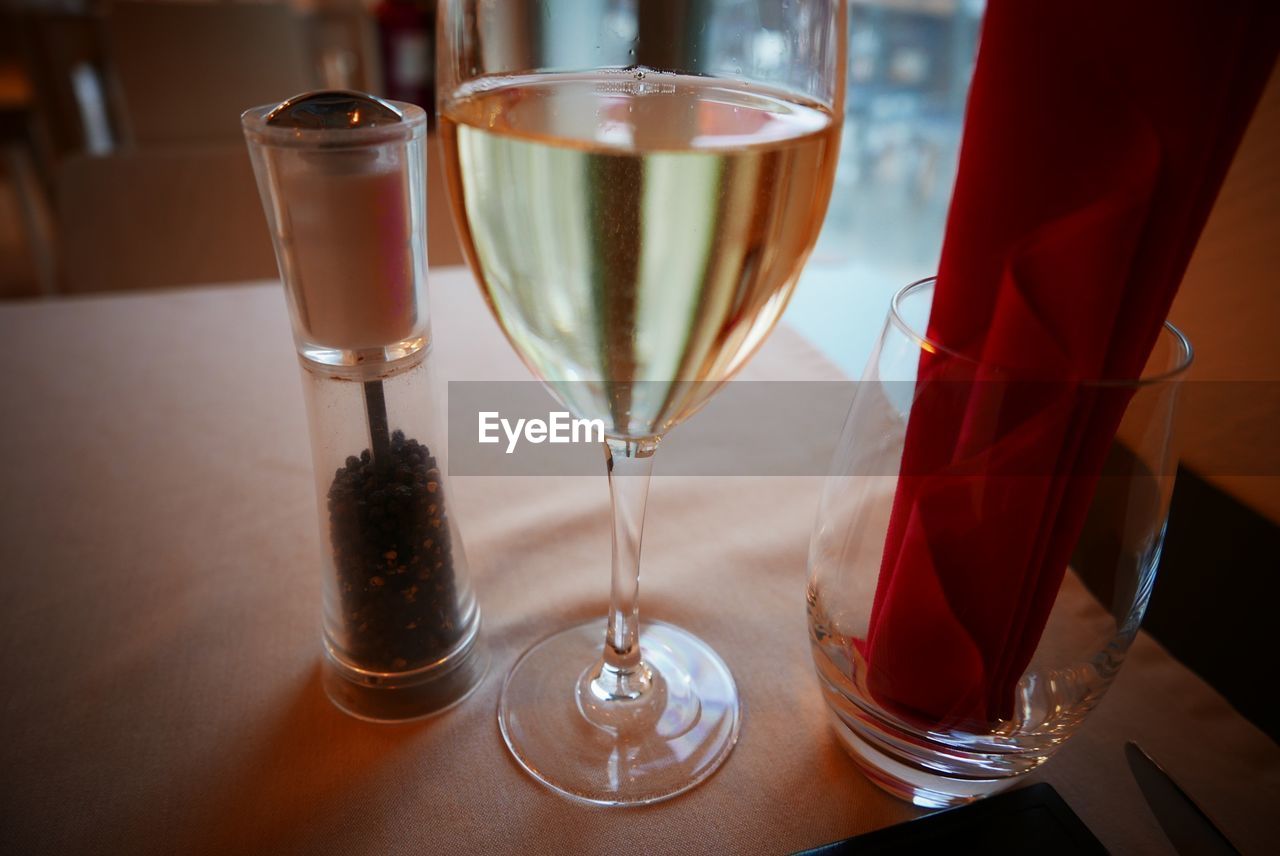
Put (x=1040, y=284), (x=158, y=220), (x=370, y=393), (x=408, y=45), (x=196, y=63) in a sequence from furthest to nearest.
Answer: (x=408, y=45) → (x=196, y=63) → (x=158, y=220) → (x=370, y=393) → (x=1040, y=284)

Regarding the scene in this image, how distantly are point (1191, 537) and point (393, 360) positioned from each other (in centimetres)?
43

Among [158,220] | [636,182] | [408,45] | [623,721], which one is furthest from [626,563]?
[408,45]

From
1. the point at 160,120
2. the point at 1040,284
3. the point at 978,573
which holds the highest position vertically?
the point at 1040,284

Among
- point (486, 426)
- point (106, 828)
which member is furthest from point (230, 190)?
point (106, 828)

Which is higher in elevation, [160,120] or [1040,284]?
[1040,284]

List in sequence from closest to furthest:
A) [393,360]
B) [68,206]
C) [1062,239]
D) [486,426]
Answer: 1. [1062,239]
2. [393,360]
3. [486,426]
4. [68,206]

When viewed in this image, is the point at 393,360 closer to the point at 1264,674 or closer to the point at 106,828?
the point at 106,828

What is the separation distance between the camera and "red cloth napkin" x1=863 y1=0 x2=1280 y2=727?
0.25 m

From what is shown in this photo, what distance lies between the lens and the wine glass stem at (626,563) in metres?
0.38

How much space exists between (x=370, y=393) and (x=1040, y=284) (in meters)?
0.27

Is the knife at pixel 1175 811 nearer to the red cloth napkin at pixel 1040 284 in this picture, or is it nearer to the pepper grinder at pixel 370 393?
the red cloth napkin at pixel 1040 284

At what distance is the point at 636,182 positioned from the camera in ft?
0.95

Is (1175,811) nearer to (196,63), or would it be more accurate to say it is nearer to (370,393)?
(370,393)

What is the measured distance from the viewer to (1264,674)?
43 centimetres
